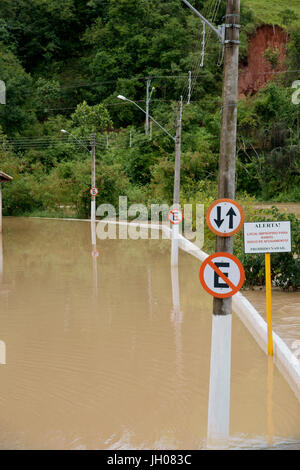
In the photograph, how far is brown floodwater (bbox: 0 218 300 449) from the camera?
24.1ft

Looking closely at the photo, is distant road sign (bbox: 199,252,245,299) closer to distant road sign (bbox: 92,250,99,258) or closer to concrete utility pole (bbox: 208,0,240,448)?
concrete utility pole (bbox: 208,0,240,448)

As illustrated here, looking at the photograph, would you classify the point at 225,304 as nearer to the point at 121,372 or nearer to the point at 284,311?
the point at 121,372

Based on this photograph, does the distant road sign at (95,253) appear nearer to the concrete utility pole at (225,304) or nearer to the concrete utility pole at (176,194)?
the concrete utility pole at (176,194)

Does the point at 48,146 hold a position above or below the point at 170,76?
below

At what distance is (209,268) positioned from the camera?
21.9ft

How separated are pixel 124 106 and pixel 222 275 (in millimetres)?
70385

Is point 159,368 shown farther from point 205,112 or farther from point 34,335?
point 205,112

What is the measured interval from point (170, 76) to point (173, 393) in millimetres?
67214

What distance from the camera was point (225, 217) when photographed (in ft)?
22.2

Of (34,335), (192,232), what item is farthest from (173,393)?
(192,232)

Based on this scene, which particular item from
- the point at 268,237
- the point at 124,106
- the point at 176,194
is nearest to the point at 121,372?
the point at 268,237

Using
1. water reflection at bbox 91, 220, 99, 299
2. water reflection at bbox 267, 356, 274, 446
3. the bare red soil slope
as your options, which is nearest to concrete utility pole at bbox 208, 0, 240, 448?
water reflection at bbox 267, 356, 274, 446

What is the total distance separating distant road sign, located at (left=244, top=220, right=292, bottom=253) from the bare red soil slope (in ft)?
212

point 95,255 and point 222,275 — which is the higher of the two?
point 222,275
